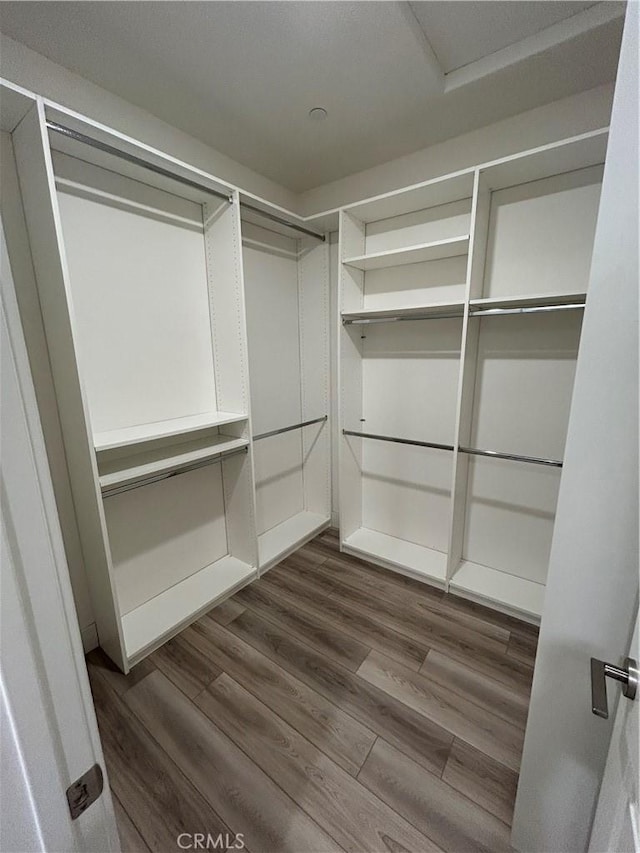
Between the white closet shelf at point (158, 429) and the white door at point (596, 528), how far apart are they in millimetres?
1674

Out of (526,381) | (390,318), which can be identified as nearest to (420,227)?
(390,318)

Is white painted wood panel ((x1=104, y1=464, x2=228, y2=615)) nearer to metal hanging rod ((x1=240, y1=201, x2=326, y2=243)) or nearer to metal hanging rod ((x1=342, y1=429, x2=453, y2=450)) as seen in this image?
metal hanging rod ((x1=342, y1=429, x2=453, y2=450))

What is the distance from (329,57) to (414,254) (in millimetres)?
1037

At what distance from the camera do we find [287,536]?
287cm

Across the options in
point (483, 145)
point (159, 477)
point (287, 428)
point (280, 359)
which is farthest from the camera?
point (280, 359)

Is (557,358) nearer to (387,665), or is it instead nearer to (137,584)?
(387,665)

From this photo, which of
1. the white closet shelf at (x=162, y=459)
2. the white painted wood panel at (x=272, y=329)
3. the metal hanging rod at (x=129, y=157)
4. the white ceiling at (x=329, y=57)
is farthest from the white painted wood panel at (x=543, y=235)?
the white closet shelf at (x=162, y=459)

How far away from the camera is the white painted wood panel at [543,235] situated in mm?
1831

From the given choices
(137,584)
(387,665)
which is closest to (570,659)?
(387,665)

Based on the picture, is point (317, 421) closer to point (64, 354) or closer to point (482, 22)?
point (64, 354)

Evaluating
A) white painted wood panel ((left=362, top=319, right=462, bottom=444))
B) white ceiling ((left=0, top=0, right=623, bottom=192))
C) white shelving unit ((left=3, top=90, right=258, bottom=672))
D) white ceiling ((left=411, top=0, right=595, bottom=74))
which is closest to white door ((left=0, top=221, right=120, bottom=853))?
white shelving unit ((left=3, top=90, right=258, bottom=672))

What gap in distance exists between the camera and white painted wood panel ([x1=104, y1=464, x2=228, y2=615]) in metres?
1.99

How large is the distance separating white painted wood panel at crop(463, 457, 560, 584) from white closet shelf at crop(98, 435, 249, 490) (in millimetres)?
1607

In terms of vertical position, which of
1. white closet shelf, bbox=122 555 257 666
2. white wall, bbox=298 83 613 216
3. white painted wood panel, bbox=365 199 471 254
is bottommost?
white closet shelf, bbox=122 555 257 666
